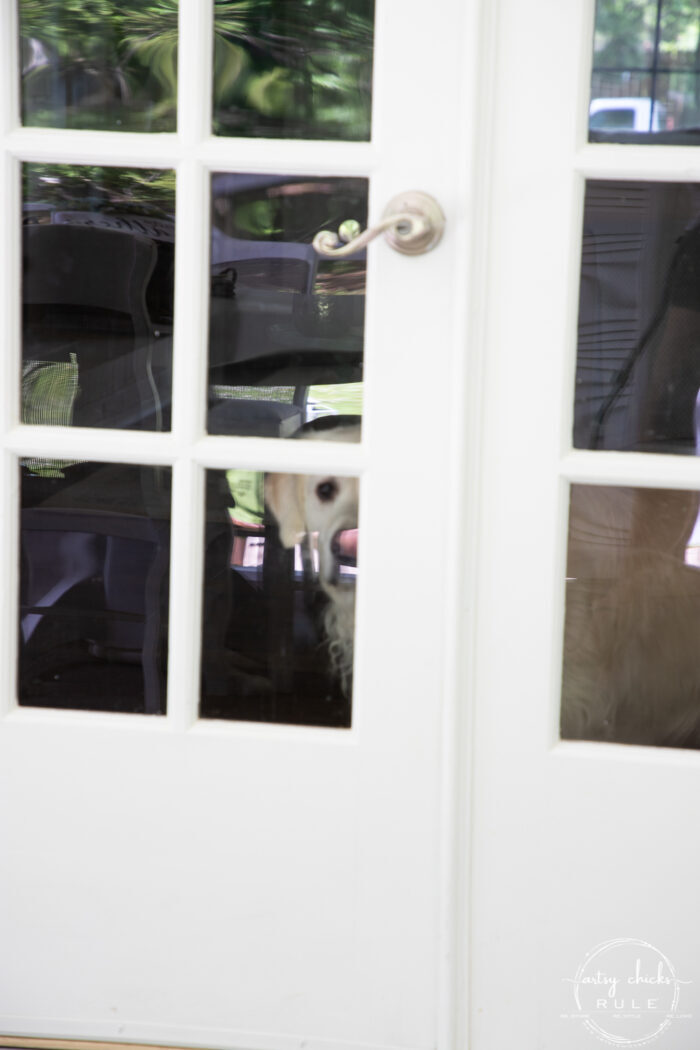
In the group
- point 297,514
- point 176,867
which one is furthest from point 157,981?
point 297,514

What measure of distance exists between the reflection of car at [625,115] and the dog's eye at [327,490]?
0.55 metres

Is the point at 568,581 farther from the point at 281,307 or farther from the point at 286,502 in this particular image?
the point at 281,307

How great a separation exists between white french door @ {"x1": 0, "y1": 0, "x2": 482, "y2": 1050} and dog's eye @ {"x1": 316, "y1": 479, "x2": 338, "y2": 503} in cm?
1

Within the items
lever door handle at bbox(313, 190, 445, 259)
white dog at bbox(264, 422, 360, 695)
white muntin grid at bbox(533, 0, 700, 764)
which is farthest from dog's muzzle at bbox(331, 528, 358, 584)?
lever door handle at bbox(313, 190, 445, 259)

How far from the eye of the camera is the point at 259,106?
118 cm

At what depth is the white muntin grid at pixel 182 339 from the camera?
1.17 m

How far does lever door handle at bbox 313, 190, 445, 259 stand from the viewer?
43.6 inches

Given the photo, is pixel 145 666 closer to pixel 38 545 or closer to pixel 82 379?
pixel 38 545

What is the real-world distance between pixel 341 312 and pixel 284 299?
0.25ft

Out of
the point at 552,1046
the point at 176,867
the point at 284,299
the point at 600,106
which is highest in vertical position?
the point at 600,106

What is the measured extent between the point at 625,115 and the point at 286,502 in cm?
64

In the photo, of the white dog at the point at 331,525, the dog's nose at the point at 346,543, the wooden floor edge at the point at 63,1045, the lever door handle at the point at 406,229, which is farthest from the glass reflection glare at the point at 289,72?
the wooden floor edge at the point at 63,1045

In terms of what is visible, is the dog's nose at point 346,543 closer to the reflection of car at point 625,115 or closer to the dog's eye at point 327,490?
the dog's eye at point 327,490

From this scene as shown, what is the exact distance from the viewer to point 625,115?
1.14 meters
